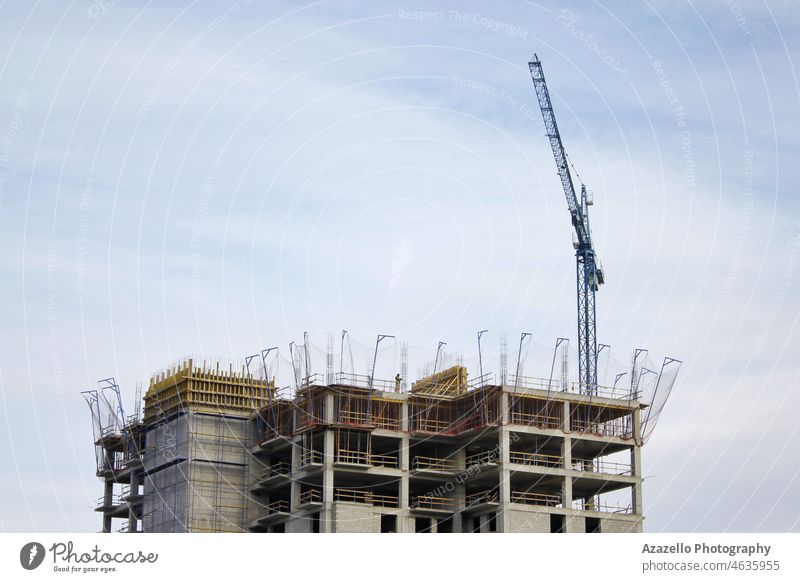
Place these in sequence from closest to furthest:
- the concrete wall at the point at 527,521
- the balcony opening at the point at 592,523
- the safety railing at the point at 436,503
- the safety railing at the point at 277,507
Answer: the concrete wall at the point at 527,521 → the safety railing at the point at 436,503 → the balcony opening at the point at 592,523 → the safety railing at the point at 277,507

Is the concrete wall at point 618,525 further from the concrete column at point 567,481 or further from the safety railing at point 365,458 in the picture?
the safety railing at point 365,458

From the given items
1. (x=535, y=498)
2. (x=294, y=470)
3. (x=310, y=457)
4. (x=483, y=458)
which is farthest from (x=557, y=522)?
(x=294, y=470)

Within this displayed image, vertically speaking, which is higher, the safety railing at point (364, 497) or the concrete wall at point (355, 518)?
the safety railing at point (364, 497)

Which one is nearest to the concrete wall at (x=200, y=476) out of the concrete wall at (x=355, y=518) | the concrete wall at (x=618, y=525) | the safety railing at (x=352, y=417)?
the safety railing at (x=352, y=417)


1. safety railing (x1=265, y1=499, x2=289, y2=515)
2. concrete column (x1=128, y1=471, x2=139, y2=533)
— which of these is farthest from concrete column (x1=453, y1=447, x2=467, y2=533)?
concrete column (x1=128, y1=471, x2=139, y2=533)

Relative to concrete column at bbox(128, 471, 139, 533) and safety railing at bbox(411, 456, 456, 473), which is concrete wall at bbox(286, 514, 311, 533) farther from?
concrete column at bbox(128, 471, 139, 533)

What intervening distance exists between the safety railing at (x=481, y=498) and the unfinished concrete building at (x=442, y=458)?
10cm

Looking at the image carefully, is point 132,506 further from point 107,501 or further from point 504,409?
point 504,409

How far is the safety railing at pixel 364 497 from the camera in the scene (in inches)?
3930
